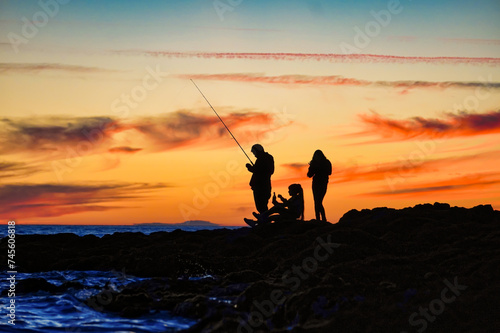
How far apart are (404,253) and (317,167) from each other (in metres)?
5.30

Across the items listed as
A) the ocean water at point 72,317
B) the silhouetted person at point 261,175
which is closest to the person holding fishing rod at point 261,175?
the silhouetted person at point 261,175

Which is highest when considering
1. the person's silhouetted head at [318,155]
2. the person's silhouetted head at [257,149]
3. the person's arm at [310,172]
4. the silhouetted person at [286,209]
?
the person's silhouetted head at [257,149]

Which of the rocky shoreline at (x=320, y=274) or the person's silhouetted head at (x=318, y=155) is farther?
the person's silhouetted head at (x=318, y=155)

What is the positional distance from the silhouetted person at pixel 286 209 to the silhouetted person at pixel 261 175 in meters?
0.49

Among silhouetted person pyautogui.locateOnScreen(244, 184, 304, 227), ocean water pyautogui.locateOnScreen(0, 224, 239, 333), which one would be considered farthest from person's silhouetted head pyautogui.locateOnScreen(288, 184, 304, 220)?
ocean water pyautogui.locateOnScreen(0, 224, 239, 333)

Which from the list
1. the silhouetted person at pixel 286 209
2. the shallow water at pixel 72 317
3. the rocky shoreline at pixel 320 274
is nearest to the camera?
the rocky shoreline at pixel 320 274

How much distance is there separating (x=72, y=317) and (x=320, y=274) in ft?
12.4

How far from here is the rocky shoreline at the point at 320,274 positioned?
6.82 m

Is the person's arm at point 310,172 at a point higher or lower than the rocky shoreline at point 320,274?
higher

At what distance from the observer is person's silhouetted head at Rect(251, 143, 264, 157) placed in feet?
50.8

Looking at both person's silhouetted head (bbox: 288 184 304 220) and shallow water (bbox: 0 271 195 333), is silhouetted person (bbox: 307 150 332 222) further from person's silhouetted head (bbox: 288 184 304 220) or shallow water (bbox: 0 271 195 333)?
shallow water (bbox: 0 271 195 333)

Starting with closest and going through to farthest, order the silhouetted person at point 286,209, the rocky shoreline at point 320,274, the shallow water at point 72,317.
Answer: the rocky shoreline at point 320,274 < the shallow water at point 72,317 < the silhouetted person at point 286,209

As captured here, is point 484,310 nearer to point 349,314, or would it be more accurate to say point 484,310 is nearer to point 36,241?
point 349,314

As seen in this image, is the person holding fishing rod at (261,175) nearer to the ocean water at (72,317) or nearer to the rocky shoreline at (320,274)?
the rocky shoreline at (320,274)
